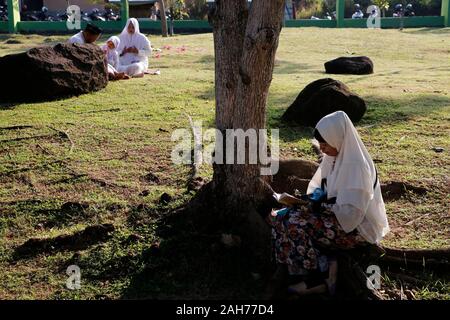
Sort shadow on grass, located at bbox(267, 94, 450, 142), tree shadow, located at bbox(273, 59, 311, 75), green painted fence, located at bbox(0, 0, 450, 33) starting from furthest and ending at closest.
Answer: green painted fence, located at bbox(0, 0, 450, 33)
tree shadow, located at bbox(273, 59, 311, 75)
shadow on grass, located at bbox(267, 94, 450, 142)

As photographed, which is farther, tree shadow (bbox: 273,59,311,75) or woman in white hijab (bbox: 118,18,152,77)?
tree shadow (bbox: 273,59,311,75)

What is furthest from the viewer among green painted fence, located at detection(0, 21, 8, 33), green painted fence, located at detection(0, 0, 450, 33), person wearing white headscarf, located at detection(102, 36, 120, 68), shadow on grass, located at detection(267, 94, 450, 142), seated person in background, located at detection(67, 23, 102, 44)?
green painted fence, located at detection(0, 21, 8, 33)

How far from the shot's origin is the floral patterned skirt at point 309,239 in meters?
4.21

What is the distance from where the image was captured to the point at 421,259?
4609 mm

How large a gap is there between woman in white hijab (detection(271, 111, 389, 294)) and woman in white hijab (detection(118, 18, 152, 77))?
30.1ft

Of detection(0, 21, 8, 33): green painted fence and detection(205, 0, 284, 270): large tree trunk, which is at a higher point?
detection(0, 21, 8, 33): green painted fence

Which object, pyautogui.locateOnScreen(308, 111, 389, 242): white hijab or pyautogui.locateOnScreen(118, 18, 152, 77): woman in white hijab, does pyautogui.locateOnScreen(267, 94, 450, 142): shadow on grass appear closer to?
pyautogui.locateOnScreen(308, 111, 389, 242): white hijab

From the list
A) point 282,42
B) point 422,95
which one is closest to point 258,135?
point 422,95

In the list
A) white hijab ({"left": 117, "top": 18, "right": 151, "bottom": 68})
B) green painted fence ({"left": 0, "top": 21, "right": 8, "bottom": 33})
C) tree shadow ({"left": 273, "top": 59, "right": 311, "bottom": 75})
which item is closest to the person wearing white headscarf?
white hijab ({"left": 117, "top": 18, "right": 151, "bottom": 68})

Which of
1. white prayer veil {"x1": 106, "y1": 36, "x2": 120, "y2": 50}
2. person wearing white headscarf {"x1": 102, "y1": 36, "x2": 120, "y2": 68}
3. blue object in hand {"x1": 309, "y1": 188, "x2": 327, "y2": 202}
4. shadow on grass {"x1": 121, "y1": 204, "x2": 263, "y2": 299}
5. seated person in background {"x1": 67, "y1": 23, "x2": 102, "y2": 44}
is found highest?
seated person in background {"x1": 67, "y1": 23, "x2": 102, "y2": 44}

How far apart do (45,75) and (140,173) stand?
4.22 metres

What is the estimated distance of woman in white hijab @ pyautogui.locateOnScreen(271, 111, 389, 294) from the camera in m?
4.14
